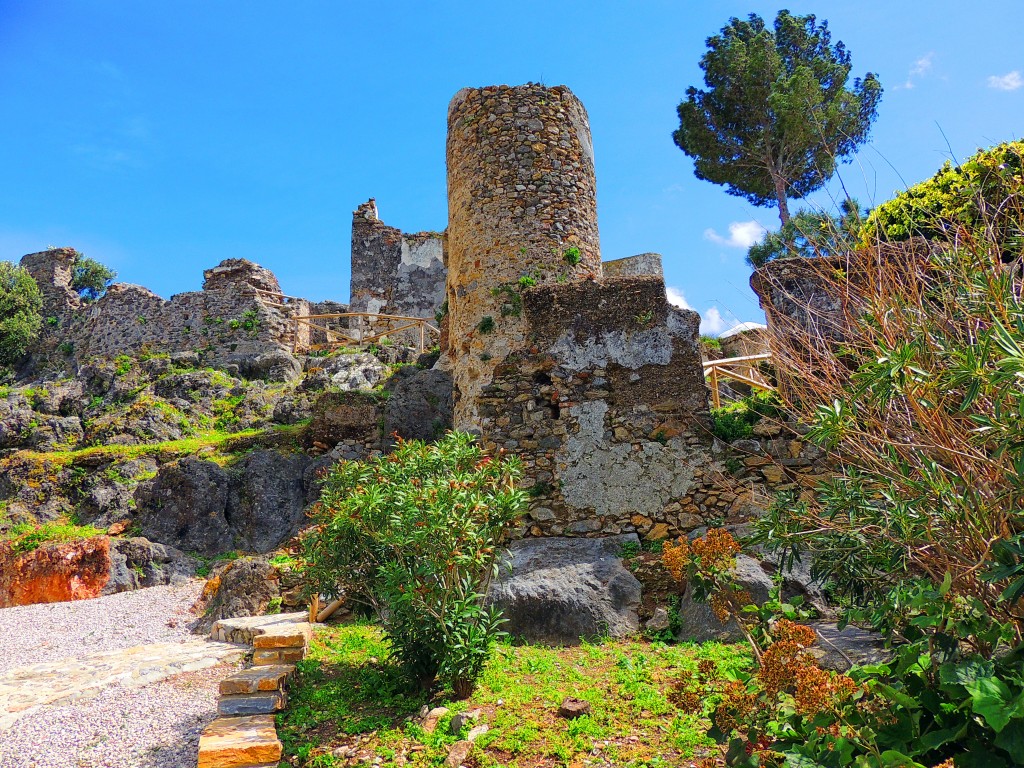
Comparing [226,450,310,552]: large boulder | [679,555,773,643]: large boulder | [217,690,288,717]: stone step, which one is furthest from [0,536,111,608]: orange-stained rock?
[679,555,773,643]: large boulder

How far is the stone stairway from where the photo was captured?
425 cm

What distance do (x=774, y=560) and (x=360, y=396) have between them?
813 cm

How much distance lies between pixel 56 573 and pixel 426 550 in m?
7.88

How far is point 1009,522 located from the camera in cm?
321

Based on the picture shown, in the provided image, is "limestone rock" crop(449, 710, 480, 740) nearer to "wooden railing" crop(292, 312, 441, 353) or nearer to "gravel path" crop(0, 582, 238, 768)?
"gravel path" crop(0, 582, 238, 768)

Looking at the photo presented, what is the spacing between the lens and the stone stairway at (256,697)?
425 cm

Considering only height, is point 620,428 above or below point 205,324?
below

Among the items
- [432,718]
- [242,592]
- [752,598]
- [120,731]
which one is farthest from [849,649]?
[242,592]

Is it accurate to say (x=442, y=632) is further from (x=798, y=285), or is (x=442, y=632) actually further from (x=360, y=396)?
(x=360, y=396)

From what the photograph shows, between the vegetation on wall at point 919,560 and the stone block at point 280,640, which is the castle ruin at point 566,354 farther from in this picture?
the vegetation on wall at point 919,560

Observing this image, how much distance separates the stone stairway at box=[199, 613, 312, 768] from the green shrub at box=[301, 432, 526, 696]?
75 cm

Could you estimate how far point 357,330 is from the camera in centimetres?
2411

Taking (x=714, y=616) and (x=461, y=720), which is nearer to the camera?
(x=461, y=720)

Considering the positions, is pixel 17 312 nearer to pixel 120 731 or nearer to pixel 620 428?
pixel 120 731
